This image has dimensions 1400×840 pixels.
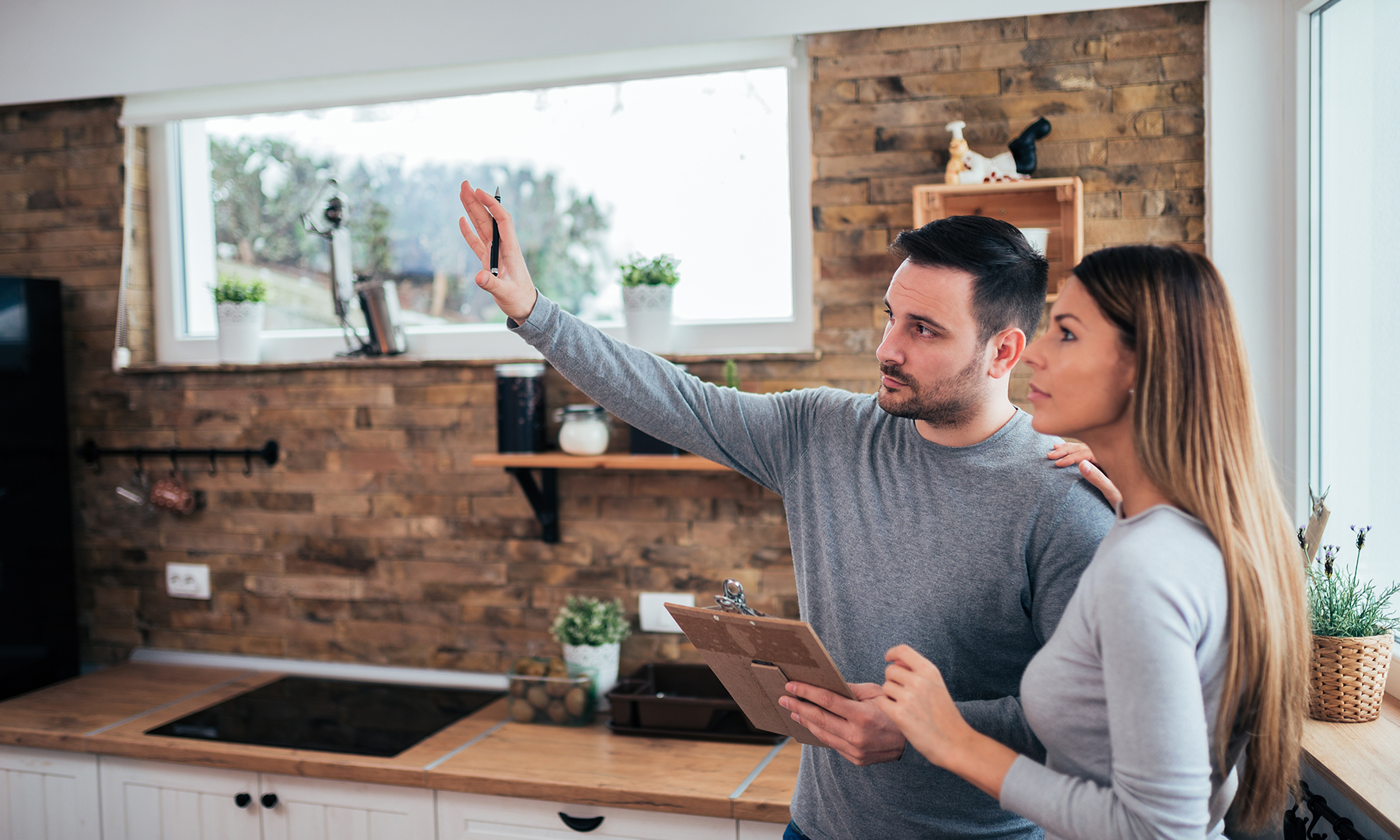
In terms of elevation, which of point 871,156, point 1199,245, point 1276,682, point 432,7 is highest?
point 432,7

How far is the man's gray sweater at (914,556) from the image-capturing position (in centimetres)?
129

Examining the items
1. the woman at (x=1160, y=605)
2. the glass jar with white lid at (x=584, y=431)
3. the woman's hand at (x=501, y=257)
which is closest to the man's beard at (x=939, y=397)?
the woman at (x=1160, y=605)

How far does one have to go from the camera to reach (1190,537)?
94 centimetres

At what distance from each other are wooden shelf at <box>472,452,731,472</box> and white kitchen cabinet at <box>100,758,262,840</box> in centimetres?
88

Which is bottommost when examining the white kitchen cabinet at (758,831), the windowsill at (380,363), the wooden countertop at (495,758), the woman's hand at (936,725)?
the white kitchen cabinet at (758,831)

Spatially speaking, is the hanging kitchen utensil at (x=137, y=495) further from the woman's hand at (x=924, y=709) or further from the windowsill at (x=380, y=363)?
the woman's hand at (x=924, y=709)

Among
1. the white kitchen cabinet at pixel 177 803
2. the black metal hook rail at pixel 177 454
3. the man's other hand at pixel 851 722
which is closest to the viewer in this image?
the man's other hand at pixel 851 722

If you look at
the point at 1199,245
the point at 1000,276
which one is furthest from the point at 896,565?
the point at 1199,245

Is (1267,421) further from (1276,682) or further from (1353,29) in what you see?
(1276,682)

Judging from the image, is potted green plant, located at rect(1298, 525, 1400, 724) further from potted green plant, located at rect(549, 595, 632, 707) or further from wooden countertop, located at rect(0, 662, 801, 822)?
potted green plant, located at rect(549, 595, 632, 707)

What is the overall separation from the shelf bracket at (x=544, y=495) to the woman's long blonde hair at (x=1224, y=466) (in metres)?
1.70

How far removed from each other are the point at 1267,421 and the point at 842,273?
94cm

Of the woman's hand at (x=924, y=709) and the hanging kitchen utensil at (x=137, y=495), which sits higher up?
the hanging kitchen utensil at (x=137, y=495)

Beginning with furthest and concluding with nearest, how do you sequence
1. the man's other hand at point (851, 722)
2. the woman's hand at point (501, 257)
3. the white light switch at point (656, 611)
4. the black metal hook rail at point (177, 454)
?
the black metal hook rail at point (177, 454)
the white light switch at point (656, 611)
the woman's hand at point (501, 257)
the man's other hand at point (851, 722)
